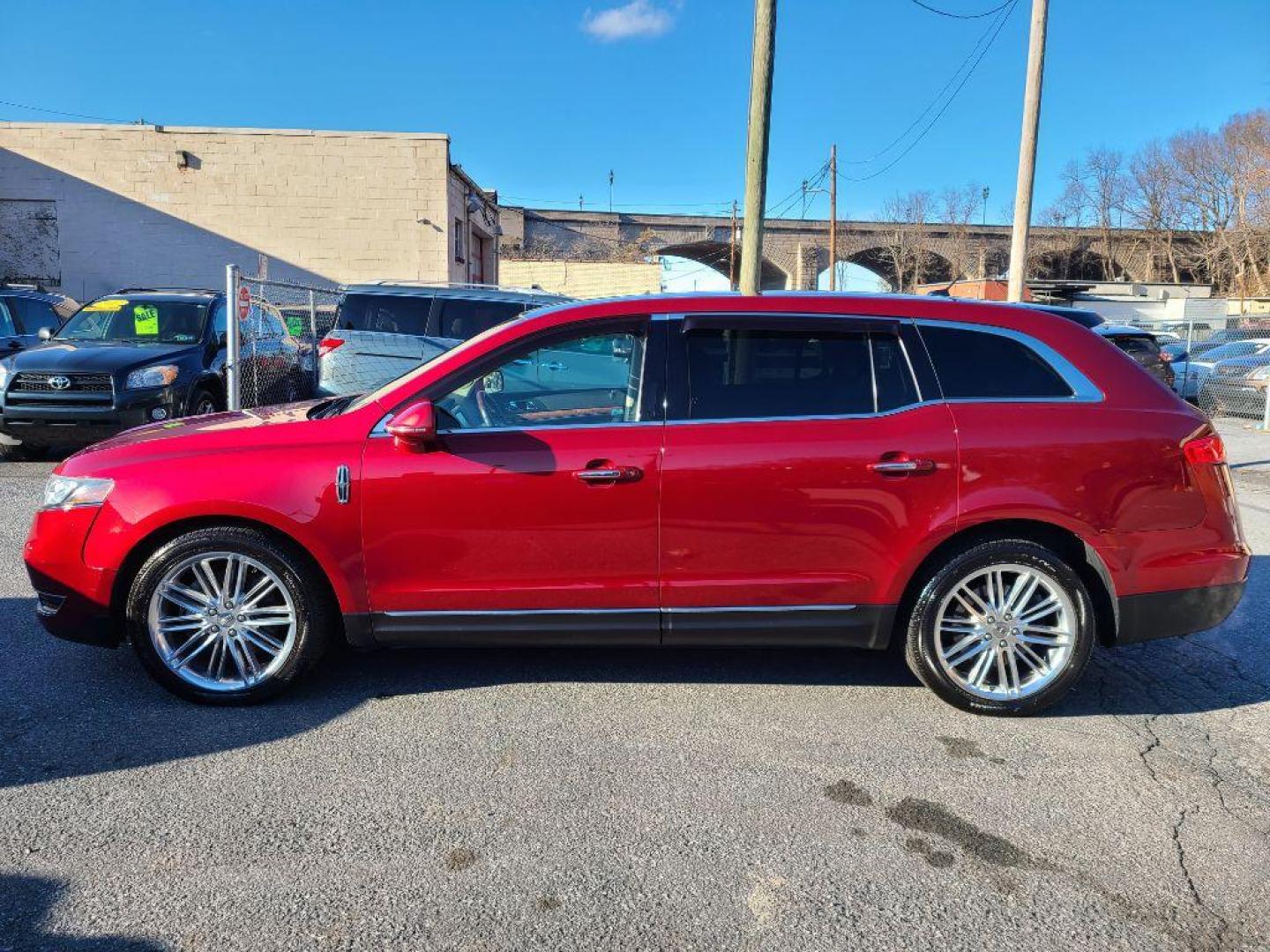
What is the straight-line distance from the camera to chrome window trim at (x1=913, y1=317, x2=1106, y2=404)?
3758 millimetres

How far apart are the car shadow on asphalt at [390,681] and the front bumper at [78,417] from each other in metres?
4.36

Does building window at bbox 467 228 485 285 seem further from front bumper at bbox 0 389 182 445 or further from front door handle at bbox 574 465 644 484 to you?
front door handle at bbox 574 465 644 484

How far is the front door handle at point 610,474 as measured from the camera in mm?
3590

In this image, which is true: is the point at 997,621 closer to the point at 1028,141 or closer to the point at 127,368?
the point at 127,368

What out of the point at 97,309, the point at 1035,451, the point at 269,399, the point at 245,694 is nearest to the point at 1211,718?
the point at 1035,451

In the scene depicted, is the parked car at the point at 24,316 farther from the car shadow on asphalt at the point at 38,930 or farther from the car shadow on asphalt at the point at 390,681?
the car shadow on asphalt at the point at 38,930

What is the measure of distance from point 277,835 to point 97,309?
371 inches

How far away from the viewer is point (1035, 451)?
3.66m

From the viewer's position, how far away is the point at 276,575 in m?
3.69

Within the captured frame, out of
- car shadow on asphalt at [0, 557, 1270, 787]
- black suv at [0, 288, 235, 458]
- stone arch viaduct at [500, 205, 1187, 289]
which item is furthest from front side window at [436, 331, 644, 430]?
stone arch viaduct at [500, 205, 1187, 289]

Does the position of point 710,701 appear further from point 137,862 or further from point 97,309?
point 97,309

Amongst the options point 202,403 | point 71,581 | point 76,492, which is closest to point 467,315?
point 202,403

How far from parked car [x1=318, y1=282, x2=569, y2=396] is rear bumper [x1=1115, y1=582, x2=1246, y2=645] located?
709cm

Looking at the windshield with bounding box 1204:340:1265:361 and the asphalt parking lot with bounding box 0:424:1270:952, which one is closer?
the asphalt parking lot with bounding box 0:424:1270:952
